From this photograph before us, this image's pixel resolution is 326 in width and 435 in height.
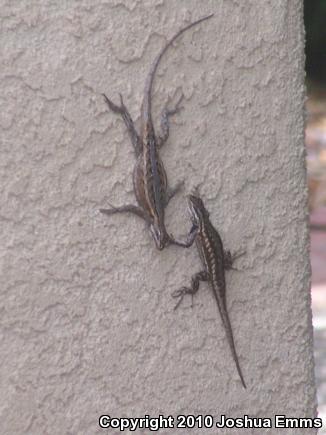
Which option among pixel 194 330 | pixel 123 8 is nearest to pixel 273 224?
pixel 194 330

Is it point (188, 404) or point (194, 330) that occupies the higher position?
point (194, 330)

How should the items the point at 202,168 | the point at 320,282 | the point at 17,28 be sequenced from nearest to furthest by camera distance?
the point at 17,28 < the point at 202,168 < the point at 320,282

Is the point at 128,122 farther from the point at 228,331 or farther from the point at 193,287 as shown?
the point at 228,331

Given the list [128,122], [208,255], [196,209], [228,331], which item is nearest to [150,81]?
[128,122]

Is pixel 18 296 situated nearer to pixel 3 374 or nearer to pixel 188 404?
pixel 3 374

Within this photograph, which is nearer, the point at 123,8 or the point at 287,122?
the point at 123,8

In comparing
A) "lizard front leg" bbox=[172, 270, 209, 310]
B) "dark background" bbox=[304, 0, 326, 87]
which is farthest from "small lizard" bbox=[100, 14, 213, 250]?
"dark background" bbox=[304, 0, 326, 87]

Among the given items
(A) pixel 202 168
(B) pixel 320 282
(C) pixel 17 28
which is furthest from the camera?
(B) pixel 320 282

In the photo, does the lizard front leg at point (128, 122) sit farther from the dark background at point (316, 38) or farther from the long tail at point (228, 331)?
the dark background at point (316, 38)
